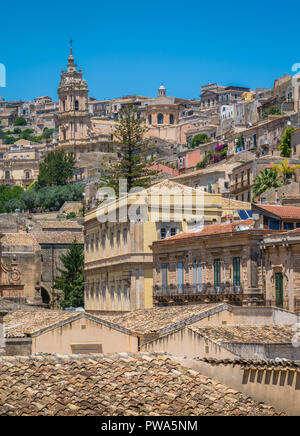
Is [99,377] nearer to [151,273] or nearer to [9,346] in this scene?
[9,346]

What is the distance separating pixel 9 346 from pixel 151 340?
436 cm

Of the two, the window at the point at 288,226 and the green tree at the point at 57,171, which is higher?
the green tree at the point at 57,171

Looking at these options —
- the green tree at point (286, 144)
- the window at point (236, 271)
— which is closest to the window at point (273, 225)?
the window at point (236, 271)

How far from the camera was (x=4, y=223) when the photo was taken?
9706 cm

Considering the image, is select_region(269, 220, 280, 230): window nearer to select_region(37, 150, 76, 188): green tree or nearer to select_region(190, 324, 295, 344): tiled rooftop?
select_region(190, 324, 295, 344): tiled rooftop

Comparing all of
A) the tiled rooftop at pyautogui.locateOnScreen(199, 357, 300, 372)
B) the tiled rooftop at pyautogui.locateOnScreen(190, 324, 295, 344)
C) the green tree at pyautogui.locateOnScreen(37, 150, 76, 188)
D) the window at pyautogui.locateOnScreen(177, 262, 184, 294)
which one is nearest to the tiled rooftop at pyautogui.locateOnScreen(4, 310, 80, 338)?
the tiled rooftop at pyautogui.locateOnScreen(190, 324, 295, 344)

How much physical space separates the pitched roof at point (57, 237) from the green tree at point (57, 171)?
64.4 m

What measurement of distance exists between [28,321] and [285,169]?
129ft

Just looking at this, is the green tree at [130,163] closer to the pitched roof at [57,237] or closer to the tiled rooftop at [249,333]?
the pitched roof at [57,237]

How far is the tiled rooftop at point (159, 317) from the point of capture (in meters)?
34.2

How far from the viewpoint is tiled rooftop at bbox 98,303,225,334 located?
34250mm

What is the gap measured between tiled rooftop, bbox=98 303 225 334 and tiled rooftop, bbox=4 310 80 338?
2.34 metres
